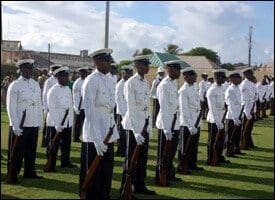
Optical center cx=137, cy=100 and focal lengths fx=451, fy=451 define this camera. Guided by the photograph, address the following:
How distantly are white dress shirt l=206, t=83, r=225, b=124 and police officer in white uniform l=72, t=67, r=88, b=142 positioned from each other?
2877 mm

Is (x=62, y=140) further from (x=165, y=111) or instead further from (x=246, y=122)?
(x=246, y=122)

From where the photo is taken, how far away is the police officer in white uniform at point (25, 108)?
253 inches

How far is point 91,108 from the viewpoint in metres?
4.54

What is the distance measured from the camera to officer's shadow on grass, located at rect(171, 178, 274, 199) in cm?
621

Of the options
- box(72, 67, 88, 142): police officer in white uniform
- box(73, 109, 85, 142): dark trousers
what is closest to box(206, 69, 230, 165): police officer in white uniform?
box(72, 67, 88, 142): police officer in white uniform

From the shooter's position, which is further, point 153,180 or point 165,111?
point 153,180

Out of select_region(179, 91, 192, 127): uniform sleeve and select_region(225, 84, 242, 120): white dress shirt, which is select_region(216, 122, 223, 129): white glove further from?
select_region(179, 91, 192, 127): uniform sleeve

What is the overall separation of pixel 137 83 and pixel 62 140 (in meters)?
2.67

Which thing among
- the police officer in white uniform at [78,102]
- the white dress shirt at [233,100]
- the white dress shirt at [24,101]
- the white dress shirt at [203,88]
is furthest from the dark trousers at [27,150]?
the white dress shirt at [203,88]

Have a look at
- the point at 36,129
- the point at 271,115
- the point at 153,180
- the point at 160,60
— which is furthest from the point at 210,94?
the point at 160,60

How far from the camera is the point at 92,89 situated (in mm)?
4598

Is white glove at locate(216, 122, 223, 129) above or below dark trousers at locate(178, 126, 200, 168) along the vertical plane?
above

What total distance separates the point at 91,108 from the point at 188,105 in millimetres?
3152

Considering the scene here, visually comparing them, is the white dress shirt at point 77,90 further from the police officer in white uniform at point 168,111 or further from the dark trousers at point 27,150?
the police officer in white uniform at point 168,111
